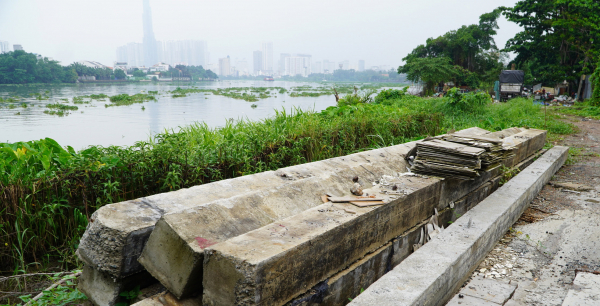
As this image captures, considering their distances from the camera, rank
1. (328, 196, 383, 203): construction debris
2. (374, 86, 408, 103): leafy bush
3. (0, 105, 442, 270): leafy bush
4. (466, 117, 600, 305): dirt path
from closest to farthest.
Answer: (328, 196, 383, 203): construction debris < (466, 117, 600, 305): dirt path < (0, 105, 442, 270): leafy bush < (374, 86, 408, 103): leafy bush

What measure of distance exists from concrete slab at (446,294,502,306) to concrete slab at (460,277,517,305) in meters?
0.05

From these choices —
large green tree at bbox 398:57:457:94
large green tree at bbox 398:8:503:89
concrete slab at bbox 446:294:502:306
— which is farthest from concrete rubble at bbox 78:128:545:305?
large green tree at bbox 398:8:503:89

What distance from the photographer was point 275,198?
2.46 meters

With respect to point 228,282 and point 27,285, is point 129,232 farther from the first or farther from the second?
point 27,285

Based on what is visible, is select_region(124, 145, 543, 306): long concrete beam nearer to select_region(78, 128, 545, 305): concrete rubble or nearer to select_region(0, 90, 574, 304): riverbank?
select_region(78, 128, 545, 305): concrete rubble

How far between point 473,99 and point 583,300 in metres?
9.35

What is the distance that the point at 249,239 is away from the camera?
181cm

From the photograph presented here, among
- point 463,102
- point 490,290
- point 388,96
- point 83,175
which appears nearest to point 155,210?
point 83,175

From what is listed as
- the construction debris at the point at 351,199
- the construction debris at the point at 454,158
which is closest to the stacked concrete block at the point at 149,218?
the construction debris at the point at 351,199

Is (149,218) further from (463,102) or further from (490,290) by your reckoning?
(463,102)

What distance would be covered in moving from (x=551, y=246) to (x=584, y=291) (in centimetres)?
95

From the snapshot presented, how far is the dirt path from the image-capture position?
2.64 m

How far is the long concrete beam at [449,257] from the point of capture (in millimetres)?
2010

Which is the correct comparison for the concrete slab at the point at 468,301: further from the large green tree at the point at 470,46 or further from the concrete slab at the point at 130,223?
the large green tree at the point at 470,46
